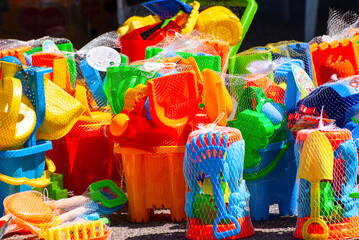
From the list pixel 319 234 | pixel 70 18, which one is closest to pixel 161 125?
pixel 319 234

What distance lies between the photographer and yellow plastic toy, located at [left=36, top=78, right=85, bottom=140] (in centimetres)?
429

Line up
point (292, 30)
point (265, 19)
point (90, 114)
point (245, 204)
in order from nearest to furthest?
1. point (245, 204)
2. point (90, 114)
3. point (292, 30)
4. point (265, 19)

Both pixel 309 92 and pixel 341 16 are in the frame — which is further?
pixel 341 16

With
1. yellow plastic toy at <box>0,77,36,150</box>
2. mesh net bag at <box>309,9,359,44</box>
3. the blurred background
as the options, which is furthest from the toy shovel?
the blurred background

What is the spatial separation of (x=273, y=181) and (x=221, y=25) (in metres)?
1.74

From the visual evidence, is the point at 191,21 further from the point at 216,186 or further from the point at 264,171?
the point at 216,186

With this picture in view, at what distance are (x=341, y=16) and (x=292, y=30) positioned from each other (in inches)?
267

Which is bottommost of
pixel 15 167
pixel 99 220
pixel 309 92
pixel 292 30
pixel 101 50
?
pixel 99 220

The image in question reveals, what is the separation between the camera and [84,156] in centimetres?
470

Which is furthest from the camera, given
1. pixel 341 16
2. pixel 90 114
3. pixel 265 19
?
pixel 265 19

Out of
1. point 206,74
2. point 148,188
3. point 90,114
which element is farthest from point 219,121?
point 90,114

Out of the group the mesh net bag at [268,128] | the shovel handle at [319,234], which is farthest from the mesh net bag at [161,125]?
the shovel handle at [319,234]

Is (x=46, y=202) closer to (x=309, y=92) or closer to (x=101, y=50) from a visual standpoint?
(x=101, y=50)

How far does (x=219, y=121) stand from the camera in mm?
4031
